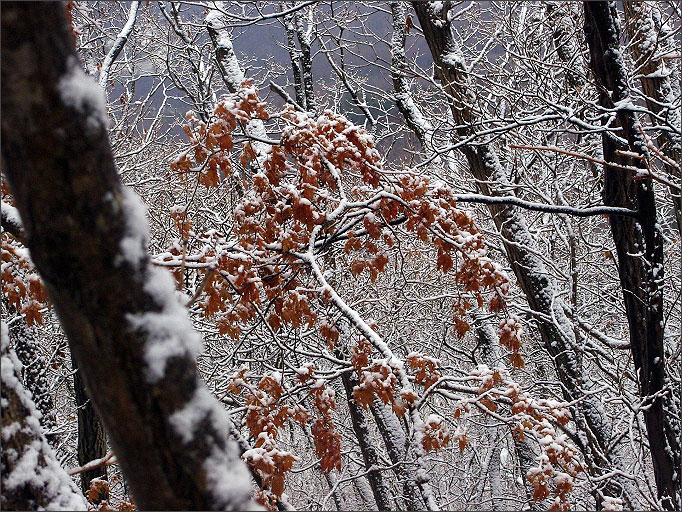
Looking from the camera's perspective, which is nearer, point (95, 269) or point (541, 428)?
point (95, 269)

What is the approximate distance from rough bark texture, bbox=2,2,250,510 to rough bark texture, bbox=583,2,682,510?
14.5 ft

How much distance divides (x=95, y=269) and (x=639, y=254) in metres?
4.61

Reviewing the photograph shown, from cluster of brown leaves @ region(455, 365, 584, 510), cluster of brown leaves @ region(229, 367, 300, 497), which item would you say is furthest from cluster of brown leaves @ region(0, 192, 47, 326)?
cluster of brown leaves @ region(455, 365, 584, 510)

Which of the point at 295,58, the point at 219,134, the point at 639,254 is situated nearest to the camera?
the point at 219,134

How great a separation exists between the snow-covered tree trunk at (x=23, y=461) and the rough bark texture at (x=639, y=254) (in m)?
4.62

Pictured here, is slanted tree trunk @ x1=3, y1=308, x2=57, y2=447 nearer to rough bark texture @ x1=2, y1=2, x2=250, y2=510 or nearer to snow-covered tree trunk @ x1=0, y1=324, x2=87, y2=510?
snow-covered tree trunk @ x1=0, y1=324, x2=87, y2=510

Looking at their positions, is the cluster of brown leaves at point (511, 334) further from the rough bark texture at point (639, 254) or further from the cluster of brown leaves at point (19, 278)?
the cluster of brown leaves at point (19, 278)

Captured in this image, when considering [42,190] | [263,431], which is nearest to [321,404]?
[263,431]

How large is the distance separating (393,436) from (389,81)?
680 centimetres

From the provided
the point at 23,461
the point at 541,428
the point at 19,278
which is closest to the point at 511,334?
the point at 541,428

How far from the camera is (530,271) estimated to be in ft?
19.0

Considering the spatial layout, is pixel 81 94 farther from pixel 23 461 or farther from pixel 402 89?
pixel 402 89

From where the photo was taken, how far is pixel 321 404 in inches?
144

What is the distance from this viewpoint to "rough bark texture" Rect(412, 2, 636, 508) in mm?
5398
